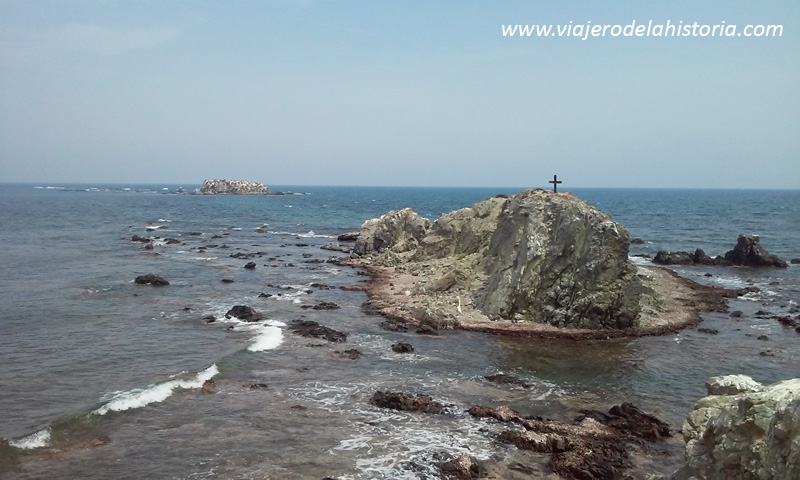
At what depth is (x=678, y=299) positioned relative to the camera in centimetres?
4438

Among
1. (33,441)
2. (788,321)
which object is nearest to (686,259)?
(788,321)

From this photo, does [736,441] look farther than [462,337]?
No

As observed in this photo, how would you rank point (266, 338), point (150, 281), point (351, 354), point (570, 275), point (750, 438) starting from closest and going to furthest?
point (750, 438) < point (351, 354) < point (266, 338) < point (570, 275) < point (150, 281)

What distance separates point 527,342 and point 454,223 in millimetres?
27114

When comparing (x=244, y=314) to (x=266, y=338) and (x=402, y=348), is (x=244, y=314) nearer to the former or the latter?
(x=266, y=338)

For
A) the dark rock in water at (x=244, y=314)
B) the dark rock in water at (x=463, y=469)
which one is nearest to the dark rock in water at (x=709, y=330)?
the dark rock in water at (x=463, y=469)

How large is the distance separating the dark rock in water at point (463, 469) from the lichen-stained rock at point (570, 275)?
19237 millimetres

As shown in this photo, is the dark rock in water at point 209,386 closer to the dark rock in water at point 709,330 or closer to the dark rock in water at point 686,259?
the dark rock in water at point 709,330

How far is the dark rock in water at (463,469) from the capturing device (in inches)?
682

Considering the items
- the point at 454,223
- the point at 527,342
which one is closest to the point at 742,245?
the point at 454,223

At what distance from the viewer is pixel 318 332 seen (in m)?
33.3

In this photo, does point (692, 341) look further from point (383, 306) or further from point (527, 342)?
point (383, 306)

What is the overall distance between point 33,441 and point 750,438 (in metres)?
21.6

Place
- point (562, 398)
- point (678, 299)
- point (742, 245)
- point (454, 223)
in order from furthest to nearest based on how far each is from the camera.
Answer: point (742, 245)
point (454, 223)
point (678, 299)
point (562, 398)
